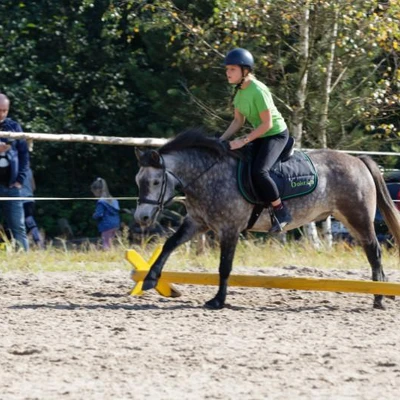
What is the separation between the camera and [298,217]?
9.22 meters

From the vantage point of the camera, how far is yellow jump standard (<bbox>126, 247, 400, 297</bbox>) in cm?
846

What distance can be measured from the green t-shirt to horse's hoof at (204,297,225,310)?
1347 millimetres

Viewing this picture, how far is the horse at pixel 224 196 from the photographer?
28.3 feet

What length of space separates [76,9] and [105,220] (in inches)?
337

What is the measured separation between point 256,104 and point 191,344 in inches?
92.5

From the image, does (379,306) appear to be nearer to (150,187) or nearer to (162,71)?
(150,187)

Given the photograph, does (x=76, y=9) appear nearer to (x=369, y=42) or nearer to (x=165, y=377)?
(x=369, y=42)

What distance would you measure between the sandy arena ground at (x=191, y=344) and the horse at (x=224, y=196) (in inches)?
20.2

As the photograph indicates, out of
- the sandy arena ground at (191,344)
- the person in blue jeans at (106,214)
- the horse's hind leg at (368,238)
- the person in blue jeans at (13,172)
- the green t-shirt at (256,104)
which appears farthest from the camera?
the person in blue jeans at (106,214)

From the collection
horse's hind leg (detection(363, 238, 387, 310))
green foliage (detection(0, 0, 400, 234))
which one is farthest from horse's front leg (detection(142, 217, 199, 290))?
green foliage (detection(0, 0, 400, 234))

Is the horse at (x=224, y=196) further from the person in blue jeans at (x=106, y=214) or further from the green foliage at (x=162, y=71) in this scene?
the person in blue jeans at (x=106, y=214)

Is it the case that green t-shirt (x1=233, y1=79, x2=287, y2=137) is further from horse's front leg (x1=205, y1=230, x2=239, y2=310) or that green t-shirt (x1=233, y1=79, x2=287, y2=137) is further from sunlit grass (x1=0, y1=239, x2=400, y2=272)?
sunlit grass (x1=0, y1=239, x2=400, y2=272)

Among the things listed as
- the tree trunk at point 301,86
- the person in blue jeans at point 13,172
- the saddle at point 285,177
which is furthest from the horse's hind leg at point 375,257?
the tree trunk at point 301,86

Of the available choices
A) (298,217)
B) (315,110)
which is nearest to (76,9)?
(315,110)
